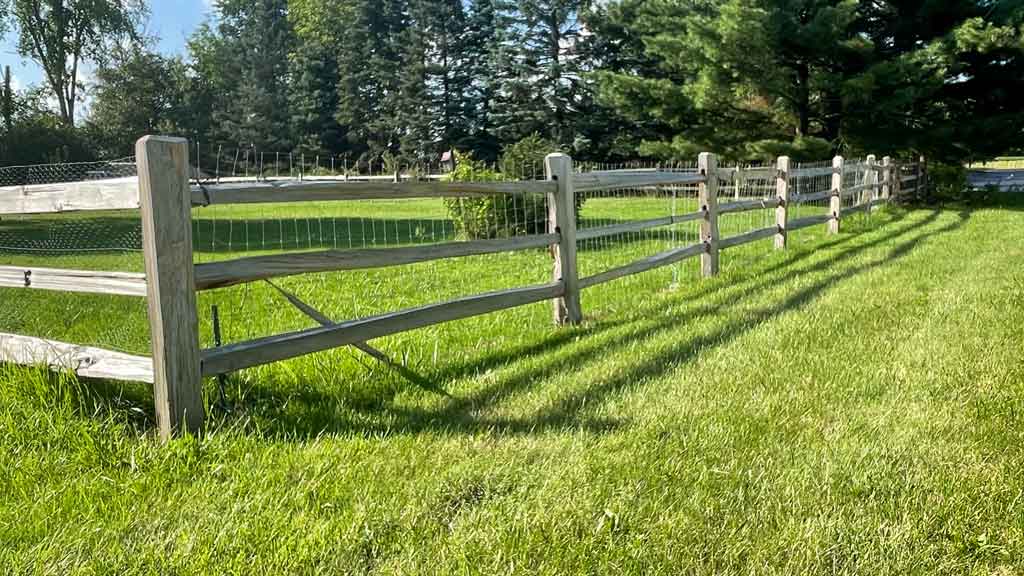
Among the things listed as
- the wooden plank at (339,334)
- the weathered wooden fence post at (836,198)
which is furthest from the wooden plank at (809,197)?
the wooden plank at (339,334)

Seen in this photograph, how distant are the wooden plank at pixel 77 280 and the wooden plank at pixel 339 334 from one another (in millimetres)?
417

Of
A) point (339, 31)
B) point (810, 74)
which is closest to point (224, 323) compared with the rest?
point (810, 74)

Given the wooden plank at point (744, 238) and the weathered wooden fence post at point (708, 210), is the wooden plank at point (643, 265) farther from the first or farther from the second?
the wooden plank at point (744, 238)

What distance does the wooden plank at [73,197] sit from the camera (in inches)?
121

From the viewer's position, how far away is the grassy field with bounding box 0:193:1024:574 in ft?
7.16

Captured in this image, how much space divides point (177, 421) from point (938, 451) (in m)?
3.02

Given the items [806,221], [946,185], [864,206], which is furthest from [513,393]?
[946,185]

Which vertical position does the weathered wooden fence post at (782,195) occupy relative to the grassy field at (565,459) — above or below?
above

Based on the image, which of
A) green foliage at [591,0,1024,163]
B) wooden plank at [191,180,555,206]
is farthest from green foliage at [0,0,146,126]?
wooden plank at [191,180,555,206]

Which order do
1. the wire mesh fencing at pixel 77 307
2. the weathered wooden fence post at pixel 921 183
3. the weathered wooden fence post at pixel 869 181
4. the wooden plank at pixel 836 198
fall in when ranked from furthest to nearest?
the weathered wooden fence post at pixel 921 183 < the weathered wooden fence post at pixel 869 181 < the wooden plank at pixel 836 198 < the wire mesh fencing at pixel 77 307

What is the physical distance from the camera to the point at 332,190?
12.3 feet

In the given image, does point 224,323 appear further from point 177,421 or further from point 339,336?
point 177,421

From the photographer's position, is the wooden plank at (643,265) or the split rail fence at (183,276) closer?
the split rail fence at (183,276)

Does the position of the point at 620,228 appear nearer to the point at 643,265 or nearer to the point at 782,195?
the point at 643,265
